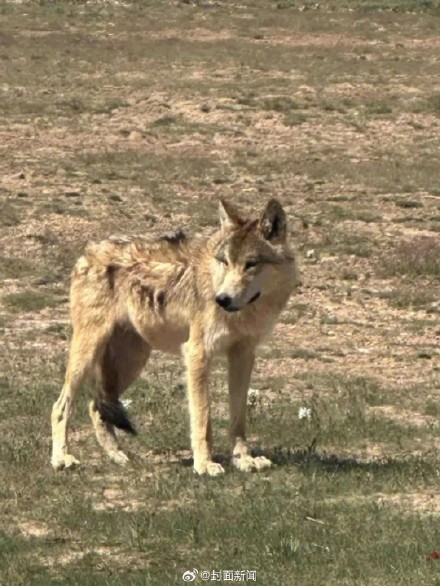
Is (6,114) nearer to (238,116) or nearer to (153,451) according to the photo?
(238,116)

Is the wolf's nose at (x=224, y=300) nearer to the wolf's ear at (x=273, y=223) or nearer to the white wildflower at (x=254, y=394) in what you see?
the wolf's ear at (x=273, y=223)

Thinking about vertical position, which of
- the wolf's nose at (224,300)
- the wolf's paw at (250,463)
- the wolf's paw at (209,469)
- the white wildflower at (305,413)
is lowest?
the white wildflower at (305,413)

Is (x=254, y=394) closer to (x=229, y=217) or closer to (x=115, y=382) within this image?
(x=115, y=382)

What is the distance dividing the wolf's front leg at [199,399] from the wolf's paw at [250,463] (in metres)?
0.15

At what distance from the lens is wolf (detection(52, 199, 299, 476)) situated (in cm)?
898

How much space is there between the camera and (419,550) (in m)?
6.98

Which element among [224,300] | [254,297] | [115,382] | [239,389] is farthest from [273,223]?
[115,382]

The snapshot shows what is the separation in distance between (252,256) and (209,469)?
135 centimetres

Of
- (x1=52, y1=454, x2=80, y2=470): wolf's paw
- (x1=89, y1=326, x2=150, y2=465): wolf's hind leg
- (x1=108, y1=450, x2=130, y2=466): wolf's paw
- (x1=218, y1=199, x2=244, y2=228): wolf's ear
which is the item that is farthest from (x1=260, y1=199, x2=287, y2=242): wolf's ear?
(x1=52, y1=454, x2=80, y2=470): wolf's paw

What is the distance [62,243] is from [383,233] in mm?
4417

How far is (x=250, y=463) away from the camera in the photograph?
29.8 ft

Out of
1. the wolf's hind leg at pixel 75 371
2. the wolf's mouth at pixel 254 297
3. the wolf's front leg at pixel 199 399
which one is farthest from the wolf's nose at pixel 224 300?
the wolf's hind leg at pixel 75 371

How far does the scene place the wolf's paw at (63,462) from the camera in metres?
9.12

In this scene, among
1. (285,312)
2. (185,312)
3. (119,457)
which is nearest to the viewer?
(185,312)
